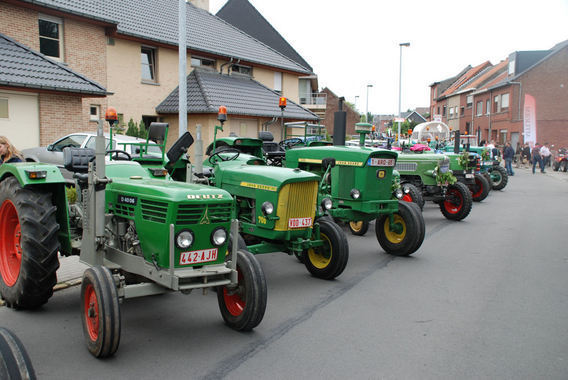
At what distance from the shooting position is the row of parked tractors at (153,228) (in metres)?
3.94

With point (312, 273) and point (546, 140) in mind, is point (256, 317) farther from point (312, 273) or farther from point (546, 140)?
point (546, 140)

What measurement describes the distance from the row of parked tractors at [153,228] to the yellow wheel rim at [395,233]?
361 millimetres

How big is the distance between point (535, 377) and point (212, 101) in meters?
16.9

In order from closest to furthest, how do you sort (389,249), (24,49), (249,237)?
1. (249,237)
2. (389,249)
3. (24,49)

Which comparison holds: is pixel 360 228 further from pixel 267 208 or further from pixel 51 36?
pixel 51 36

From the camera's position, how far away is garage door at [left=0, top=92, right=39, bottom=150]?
42.7 ft

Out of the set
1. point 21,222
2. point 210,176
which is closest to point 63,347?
point 21,222

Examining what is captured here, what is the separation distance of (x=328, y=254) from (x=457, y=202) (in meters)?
6.38

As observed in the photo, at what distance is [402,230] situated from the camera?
8.02 m

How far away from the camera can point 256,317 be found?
4332 mm

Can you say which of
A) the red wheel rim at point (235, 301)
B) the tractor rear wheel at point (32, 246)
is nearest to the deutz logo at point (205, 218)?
the red wheel rim at point (235, 301)

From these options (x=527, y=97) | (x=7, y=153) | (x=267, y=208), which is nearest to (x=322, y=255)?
(x=267, y=208)

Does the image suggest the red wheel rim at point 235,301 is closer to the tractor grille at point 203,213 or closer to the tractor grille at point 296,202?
the tractor grille at point 203,213

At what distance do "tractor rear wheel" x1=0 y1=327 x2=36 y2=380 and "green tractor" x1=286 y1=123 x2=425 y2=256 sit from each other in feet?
18.7
